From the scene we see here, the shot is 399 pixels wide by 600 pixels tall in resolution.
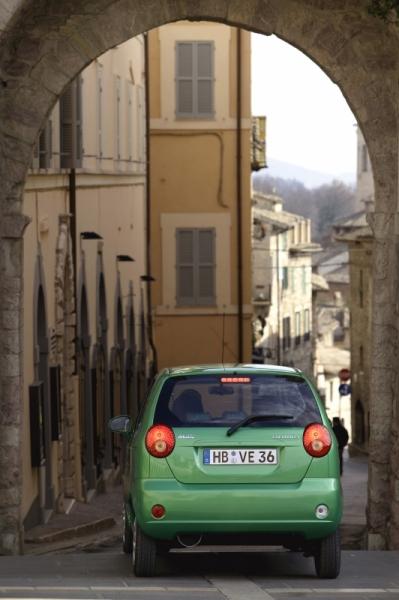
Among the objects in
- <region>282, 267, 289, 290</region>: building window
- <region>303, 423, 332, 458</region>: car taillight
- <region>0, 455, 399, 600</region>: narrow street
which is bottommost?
<region>0, 455, 399, 600</region>: narrow street

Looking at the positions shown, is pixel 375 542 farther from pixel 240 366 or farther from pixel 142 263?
pixel 142 263

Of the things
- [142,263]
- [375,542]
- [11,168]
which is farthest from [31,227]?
[142,263]

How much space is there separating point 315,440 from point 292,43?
581 centimetres

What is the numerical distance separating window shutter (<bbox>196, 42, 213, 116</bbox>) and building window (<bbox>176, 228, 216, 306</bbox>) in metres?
2.51

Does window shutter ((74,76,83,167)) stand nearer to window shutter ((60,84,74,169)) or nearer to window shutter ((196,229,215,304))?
window shutter ((60,84,74,169))

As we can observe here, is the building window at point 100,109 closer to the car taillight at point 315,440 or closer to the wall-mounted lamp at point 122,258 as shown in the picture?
the wall-mounted lamp at point 122,258

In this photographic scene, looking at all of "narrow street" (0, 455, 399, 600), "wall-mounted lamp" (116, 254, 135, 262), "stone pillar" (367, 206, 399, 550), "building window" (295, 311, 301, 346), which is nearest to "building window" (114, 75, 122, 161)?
"wall-mounted lamp" (116, 254, 135, 262)

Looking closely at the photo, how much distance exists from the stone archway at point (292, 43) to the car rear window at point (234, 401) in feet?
13.7

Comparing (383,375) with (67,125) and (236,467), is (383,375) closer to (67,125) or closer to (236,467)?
(236,467)

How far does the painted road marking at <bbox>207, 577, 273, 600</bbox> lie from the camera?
10413 mm

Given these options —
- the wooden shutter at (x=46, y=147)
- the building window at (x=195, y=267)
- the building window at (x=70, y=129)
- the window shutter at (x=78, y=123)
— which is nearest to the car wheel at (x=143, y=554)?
the wooden shutter at (x=46, y=147)

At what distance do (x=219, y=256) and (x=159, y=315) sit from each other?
1.75m

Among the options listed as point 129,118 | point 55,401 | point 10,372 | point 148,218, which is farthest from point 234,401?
point 148,218

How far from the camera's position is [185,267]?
3828 cm
